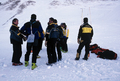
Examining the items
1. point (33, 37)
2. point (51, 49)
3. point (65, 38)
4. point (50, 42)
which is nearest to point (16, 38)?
point (33, 37)

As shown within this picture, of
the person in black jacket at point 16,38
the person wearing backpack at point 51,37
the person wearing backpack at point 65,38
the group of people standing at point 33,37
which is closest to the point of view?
the group of people standing at point 33,37

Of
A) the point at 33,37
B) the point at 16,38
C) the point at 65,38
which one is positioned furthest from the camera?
the point at 65,38

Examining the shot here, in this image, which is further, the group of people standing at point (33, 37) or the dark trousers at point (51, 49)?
the dark trousers at point (51, 49)

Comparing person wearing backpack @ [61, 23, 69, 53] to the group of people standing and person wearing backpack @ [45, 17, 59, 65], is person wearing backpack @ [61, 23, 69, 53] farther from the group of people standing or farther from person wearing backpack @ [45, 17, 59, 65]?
person wearing backpack @ [45, 17, 59, 65]

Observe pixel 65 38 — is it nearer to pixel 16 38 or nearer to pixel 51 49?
pixel 51 49

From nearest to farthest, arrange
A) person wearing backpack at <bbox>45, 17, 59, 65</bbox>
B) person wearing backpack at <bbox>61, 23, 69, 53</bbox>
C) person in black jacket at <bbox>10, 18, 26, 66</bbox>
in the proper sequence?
person in black jacket at <bbox>10, 18, 26, 66</bbox>
person wearing backpack at <bbox>45, 17, 59, 65</bbox>
person wearing backpack at <bbox>61, 23, 69, 53</bbox>

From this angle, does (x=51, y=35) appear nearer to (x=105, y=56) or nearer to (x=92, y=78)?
(x=92, y=78)

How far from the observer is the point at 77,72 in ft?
11.7

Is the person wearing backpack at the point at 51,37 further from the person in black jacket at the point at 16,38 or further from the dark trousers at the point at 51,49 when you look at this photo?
the person in black jacket at the point at 16,38

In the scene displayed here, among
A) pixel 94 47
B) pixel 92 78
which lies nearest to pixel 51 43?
pixel 92 78

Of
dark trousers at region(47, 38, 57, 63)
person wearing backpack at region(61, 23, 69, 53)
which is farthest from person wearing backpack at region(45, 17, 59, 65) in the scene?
person wearing backpack at region(61, 23, 69, 53)

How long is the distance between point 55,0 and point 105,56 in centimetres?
4041

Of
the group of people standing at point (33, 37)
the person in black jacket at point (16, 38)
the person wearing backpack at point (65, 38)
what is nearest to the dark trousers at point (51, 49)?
the group of people standing at point (33, 37)

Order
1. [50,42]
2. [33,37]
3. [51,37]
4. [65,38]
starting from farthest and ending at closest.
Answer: [65,38] → [50,42] → [51,37] → [33,37]
